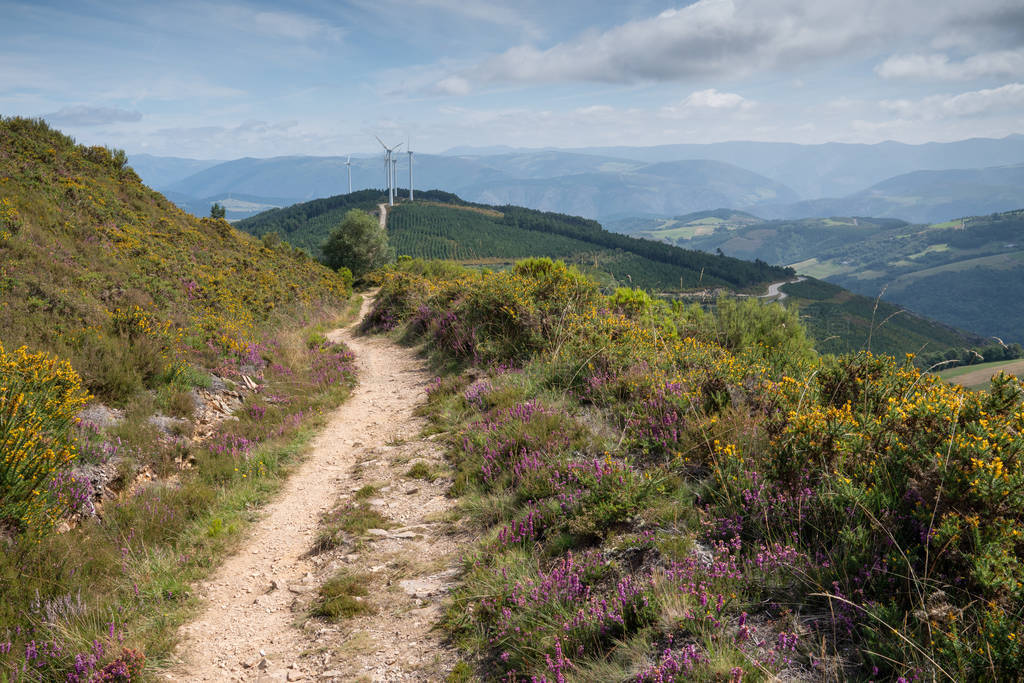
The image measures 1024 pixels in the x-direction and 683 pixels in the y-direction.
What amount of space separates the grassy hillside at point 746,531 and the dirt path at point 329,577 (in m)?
0.41

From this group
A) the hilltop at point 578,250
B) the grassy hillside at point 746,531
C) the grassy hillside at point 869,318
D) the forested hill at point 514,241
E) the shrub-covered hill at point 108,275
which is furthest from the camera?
the forested hill at point 514,241

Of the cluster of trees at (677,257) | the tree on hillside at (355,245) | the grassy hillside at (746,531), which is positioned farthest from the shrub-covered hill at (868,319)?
the grassy hillside at (746,531)

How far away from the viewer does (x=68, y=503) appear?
5.54 metres

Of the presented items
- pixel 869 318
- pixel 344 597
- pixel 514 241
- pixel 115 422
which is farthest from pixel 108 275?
pixel 869 318


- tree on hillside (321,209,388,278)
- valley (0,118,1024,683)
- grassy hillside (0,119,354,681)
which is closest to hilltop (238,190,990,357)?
tree on hillside (321,209,388,278)

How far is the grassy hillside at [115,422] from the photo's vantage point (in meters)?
4.29

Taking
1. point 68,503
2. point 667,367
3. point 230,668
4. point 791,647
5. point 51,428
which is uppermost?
Result: point 667,367

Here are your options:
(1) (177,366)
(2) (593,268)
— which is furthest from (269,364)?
(2) (593,268)

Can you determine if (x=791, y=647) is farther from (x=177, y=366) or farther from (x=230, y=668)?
(x=177, y=366)

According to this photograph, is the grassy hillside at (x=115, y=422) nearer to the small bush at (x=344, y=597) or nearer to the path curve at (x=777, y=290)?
the small bush at (x=344, y=597)

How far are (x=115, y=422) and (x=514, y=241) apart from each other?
519ft

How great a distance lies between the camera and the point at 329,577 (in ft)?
17.5

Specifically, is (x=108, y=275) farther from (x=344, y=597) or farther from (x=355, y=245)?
(x=355, y=245)

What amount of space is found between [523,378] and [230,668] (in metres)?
5.89
